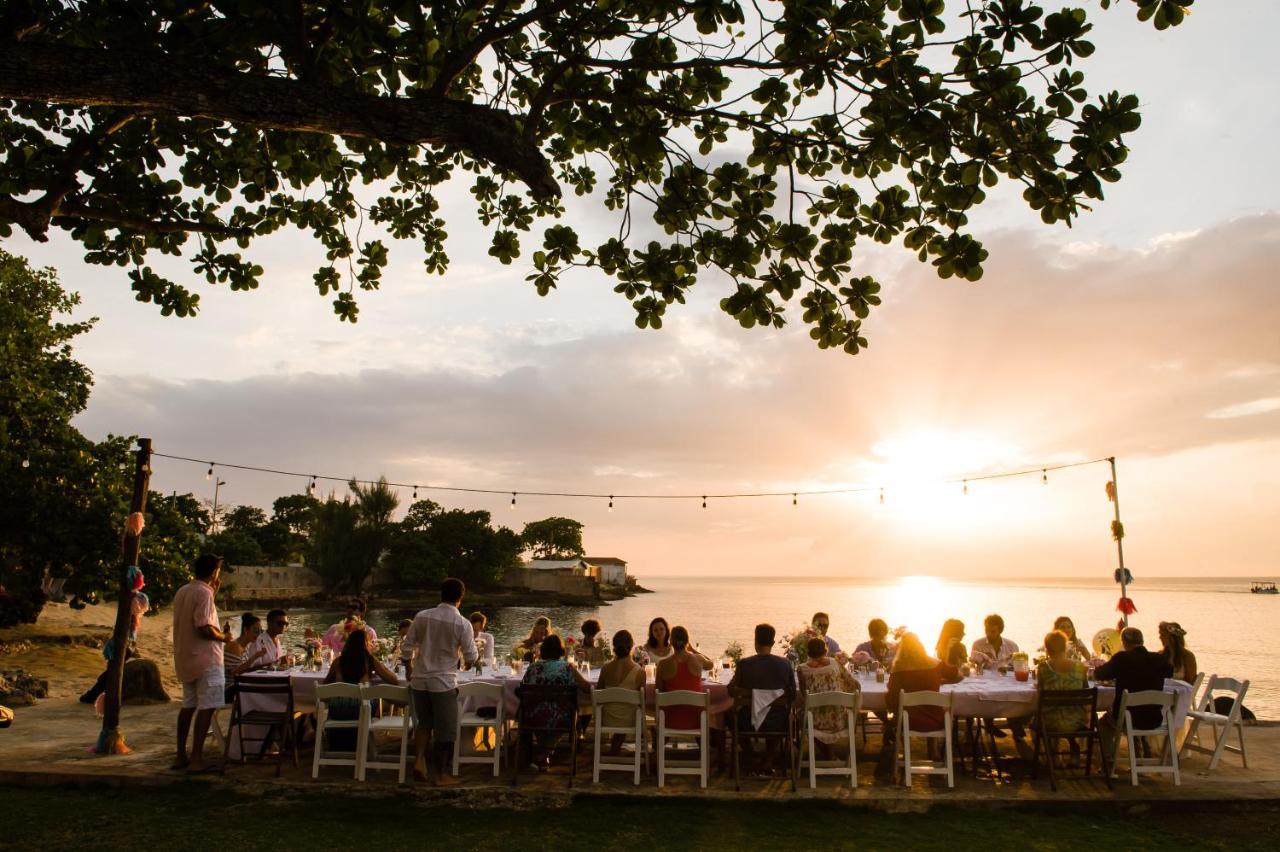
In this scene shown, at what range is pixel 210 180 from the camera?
6.06 metres

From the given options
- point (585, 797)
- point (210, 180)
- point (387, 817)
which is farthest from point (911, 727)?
point (210, 180)

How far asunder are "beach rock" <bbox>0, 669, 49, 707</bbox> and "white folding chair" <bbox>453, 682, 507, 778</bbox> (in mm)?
7150

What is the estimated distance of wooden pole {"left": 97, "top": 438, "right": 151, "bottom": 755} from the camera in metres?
7.90

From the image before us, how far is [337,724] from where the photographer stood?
721 centimetres

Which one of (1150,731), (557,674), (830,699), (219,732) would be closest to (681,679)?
(557,674)

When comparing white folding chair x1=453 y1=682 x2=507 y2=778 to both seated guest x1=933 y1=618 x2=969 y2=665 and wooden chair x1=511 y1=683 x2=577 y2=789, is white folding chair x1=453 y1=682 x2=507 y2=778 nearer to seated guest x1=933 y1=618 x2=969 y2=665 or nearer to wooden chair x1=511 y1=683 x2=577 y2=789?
wooden chair x1=511 y1=683 x2=577 y2=789

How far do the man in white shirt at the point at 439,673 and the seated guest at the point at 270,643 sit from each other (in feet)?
7.43

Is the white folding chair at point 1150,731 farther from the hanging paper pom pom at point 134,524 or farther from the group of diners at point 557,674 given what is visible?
the hanging paper pom pom at point 134,524

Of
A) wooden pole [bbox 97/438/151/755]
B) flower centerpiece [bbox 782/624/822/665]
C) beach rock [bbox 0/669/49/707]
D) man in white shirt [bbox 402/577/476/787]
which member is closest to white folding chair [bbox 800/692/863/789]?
flower centerpiece [bbox 782/624/822/665]

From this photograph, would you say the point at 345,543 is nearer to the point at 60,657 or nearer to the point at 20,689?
the point at 60,657

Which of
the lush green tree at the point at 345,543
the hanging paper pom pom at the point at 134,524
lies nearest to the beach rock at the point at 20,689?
the hanging paper pom pom at the point at 134,524

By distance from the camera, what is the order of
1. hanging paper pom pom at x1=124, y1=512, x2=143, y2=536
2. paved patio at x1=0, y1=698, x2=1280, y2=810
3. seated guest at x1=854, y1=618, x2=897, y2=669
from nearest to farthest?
paved patio at x1=0, y1=698, x2=1280, y2=810 < hanging paper pom pom at x1=124, y1=512, x2=143, y2=536 < seated guest at x1=854, y1=618, x2=897, y2=669

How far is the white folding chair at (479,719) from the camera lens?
729 cm

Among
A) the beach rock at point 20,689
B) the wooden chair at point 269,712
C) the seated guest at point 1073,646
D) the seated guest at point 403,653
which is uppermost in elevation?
the seated guest at point 1073,646
